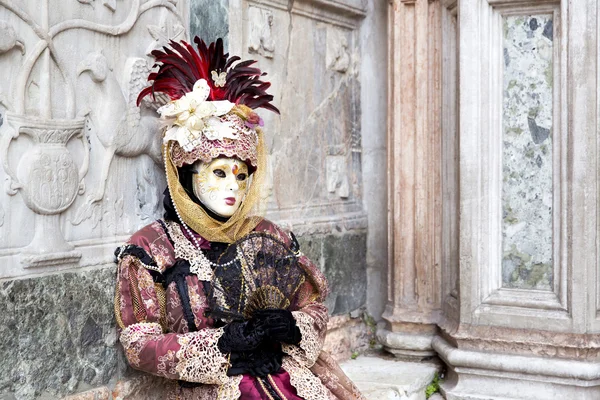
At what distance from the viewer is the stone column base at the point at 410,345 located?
Result: 4879 millimetres

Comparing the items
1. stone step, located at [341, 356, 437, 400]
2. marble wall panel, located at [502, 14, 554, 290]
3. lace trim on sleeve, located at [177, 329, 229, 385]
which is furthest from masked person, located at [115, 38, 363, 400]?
marble wall panel, located at [502, 14, 554, 290]

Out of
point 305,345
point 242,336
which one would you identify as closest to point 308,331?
point 305,345

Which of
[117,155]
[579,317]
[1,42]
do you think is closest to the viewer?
[1,42]

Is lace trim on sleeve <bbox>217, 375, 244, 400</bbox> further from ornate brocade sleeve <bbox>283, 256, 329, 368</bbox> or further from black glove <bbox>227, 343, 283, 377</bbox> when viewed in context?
ornate brocade sleeve <bbox>283, 256, 329, 368</bbox>

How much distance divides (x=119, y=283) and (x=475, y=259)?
6.69ft

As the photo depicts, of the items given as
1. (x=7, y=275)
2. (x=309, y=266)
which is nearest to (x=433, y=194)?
(x=309, y=266)

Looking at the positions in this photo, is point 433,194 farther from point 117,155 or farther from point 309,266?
point 117,155

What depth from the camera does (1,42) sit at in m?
2.77

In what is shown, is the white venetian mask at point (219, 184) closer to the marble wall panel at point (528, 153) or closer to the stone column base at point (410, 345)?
the marble wall panel at point (528, 153)

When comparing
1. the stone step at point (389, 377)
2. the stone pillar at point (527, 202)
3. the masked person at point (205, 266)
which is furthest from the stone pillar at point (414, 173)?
the masked person at point (205, 266)

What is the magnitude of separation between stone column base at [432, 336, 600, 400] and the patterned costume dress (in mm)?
1267

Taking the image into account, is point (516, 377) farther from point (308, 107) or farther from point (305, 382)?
point (308, 107)

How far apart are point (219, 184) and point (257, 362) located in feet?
2.19

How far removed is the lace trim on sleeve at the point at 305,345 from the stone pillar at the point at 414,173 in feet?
5.74
